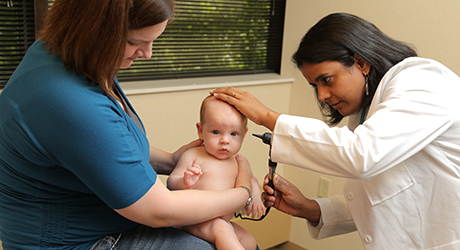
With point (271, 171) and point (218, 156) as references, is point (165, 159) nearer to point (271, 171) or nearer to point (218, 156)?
point (218, 156)

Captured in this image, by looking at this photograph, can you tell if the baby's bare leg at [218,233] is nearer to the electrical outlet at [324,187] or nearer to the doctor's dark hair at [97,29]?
the doctor's dark hair at [97,29]

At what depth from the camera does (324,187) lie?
2738 mm

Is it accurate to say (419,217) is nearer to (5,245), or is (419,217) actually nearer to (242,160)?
(242,160)

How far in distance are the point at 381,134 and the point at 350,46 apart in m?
0.39

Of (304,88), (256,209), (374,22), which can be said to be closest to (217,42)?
(304,88)

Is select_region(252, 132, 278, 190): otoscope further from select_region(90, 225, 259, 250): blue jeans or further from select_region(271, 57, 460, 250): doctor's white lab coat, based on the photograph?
select_region(90, 225, 259, 250): blue jeans

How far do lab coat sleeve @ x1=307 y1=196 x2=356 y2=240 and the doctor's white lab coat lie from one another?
0.21 meters

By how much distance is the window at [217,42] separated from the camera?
2.45m

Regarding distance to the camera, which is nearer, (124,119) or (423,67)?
(124,119)

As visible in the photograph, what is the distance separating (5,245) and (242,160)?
797 mm

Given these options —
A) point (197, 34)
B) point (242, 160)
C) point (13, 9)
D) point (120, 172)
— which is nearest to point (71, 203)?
point (120, 172)

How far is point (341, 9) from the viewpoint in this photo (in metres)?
2.51

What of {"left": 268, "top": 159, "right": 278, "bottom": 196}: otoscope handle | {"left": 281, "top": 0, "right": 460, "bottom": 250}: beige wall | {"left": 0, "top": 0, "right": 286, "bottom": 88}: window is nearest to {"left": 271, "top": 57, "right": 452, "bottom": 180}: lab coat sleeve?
{"left": 268, "top": 159, "right": 278, "bottom": 196}: otoscope handle

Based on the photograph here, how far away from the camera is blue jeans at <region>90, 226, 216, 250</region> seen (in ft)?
3.69
